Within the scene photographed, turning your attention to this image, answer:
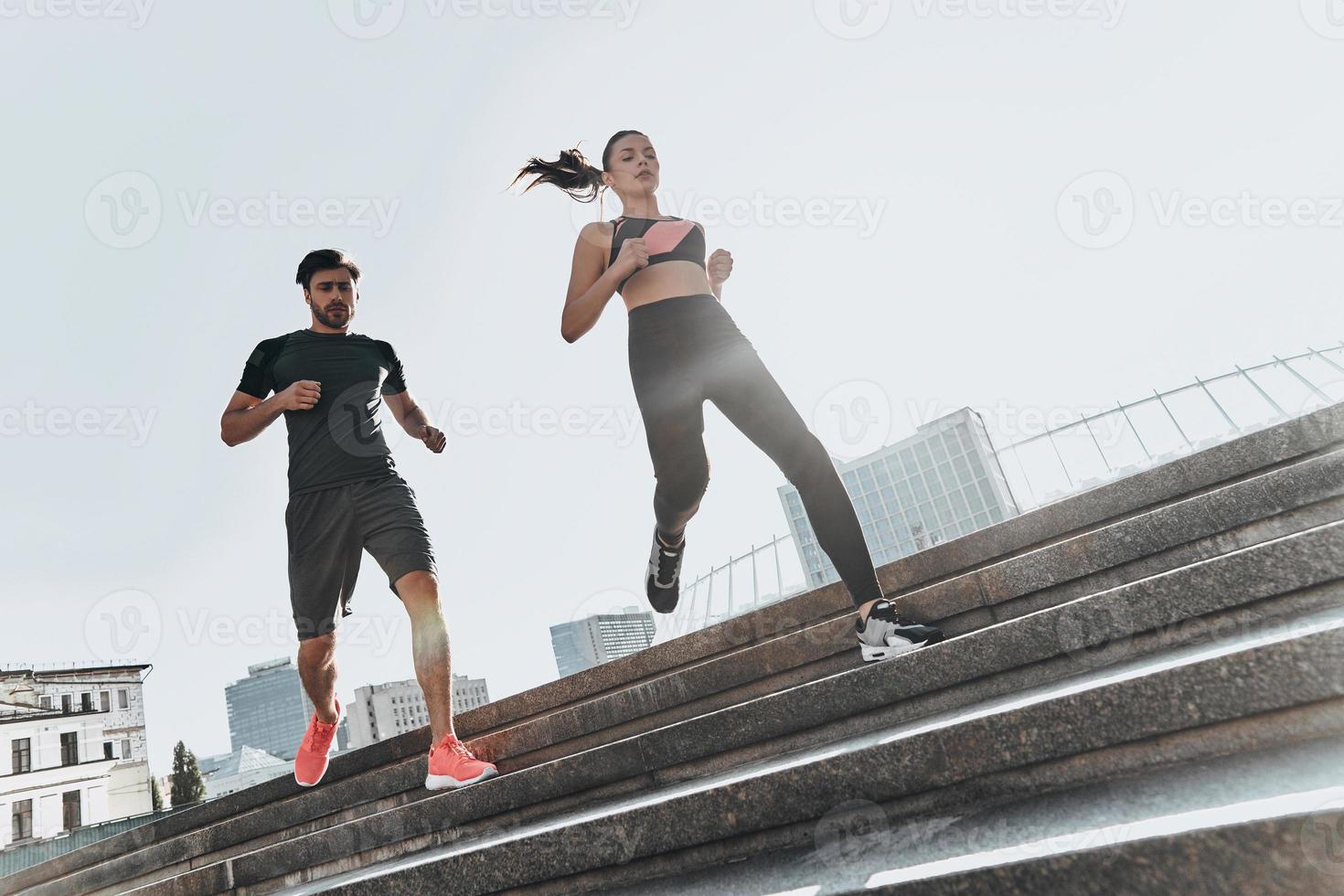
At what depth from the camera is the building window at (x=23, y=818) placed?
3634 cm

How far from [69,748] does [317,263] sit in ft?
169

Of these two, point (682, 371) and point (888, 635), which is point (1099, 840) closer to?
Result: point (888, 635)

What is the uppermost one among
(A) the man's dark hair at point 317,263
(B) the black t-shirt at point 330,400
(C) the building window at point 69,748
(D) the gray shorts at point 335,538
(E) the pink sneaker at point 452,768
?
(C) the building window at point 69,748

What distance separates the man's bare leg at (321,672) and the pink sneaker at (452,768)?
783 millimetres

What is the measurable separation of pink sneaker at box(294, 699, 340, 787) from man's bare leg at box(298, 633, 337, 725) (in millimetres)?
35

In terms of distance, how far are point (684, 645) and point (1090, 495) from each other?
1.73 metres

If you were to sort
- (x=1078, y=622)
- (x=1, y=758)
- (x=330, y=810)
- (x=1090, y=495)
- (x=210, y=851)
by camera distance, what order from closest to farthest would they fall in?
(x=1078, y=622) → (x=1090, y=495) → (x=330, y=810) → (x=210, y=851) → (x=1, y=758)

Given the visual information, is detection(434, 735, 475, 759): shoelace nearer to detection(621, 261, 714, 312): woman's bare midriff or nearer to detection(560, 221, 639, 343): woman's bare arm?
detection(560, 221, 639, 343): woman's bare arm

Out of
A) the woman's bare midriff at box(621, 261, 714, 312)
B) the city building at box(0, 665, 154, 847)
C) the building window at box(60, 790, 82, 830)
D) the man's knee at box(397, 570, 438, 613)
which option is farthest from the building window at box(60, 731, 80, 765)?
the woman's bare midriff at box(621, 261, 714, 312)

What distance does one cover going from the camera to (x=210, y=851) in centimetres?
372

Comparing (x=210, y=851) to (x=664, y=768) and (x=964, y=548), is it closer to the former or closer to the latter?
(x=664, y=768)

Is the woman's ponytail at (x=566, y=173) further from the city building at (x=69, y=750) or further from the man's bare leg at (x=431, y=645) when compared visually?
the city building at (x=69, y=750)

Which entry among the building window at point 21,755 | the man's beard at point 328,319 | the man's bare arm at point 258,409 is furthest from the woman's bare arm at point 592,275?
the building window at point 21,755

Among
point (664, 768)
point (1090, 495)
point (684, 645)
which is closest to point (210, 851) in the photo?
point (684, 645)
